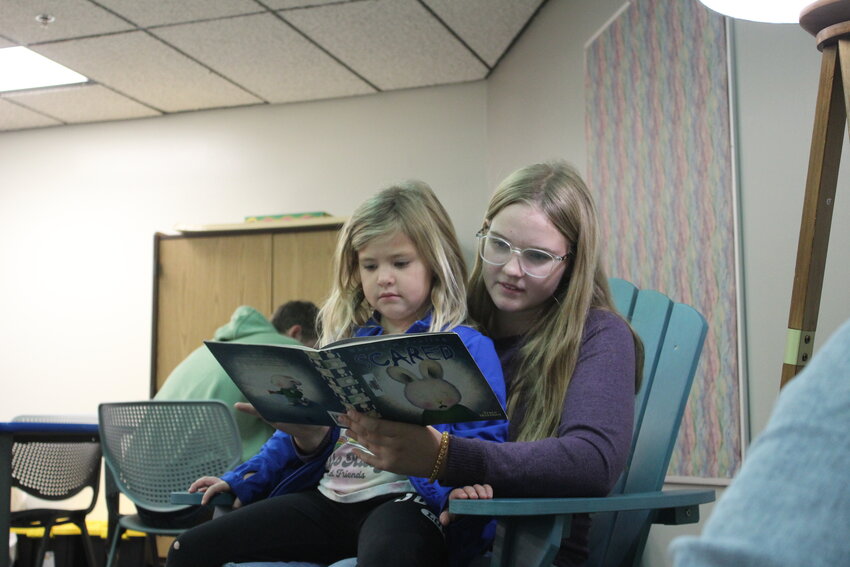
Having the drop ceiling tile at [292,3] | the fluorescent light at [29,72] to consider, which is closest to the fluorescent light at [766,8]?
the drop ceiling tile at [292,3]

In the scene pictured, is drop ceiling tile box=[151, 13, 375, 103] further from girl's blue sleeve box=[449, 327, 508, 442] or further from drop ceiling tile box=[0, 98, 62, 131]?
girl's blue sleeve box=[449, 327, 508, 442]

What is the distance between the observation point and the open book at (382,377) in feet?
3.45

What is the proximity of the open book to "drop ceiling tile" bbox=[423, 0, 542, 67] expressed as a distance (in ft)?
9.57

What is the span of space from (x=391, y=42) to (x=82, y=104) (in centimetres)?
Result: 217

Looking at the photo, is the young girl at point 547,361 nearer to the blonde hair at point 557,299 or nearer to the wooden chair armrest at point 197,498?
the blonde hair at point 557,299

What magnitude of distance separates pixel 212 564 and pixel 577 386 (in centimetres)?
70

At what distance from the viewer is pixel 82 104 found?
5.21m

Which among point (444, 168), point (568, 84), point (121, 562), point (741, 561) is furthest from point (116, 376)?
point (741, 561)

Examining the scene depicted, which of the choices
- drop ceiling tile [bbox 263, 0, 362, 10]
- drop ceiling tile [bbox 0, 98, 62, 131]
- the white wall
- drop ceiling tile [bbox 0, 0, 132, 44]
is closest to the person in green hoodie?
drop ceiling tile [bbox 263, 0, 362, 10]

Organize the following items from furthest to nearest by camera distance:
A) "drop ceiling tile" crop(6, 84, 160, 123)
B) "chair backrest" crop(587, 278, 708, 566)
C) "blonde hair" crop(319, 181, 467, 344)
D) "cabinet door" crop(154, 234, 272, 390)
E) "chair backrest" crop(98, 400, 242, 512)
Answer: "drop ceiling tile" crop(6, 84, 160, 123) < "cabinet door" crop(154, 234, 272, 390) < "chair backrest" crop(98, 400, 242, 512) < "blonde hair" crop(319, 181, 467, 344) < "chair backrest" crop(587, 278, 708, 566)

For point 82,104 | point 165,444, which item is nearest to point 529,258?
point 165,444

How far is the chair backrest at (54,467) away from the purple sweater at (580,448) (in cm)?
213

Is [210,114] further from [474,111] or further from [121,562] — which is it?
[121,562]

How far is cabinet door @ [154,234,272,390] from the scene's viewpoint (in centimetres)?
462
